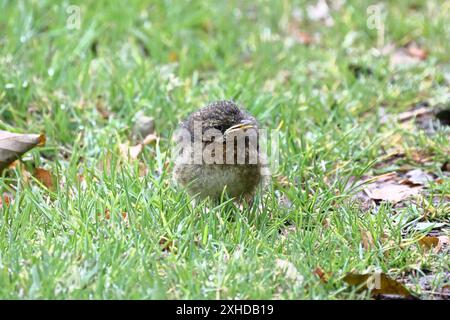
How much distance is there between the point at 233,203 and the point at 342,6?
4.67 m

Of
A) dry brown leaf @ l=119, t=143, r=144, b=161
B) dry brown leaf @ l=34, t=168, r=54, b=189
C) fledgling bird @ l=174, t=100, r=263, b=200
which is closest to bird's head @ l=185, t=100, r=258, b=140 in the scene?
fledgling bird @ l=174, t=100, r=263, b=200

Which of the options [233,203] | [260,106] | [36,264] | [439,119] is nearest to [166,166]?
[233,203]

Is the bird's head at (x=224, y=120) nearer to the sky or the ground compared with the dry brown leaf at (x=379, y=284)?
nearer to the sky

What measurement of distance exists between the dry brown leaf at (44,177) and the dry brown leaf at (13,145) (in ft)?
0.56

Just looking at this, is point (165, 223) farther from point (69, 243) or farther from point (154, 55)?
point (154, 55)

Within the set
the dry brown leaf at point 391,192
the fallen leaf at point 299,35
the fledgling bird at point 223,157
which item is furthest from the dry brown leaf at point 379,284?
the fallen leaf at point 299,35

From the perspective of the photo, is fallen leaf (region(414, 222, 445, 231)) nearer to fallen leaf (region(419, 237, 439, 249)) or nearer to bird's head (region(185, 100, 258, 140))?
fallen leaf (region(419, 237, 439, 249))

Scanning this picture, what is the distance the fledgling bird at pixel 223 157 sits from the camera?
5223mm

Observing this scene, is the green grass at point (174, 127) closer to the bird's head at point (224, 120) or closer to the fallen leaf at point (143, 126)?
the fallen leaf at point (143, 126)

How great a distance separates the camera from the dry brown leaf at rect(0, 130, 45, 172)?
5832 millimetres

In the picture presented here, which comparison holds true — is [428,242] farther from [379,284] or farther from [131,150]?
[131,150]

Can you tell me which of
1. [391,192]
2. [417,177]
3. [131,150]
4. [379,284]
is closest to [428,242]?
[379,284]

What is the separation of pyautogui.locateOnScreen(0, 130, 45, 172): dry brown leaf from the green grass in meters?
0.14

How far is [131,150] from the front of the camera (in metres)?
6.35
